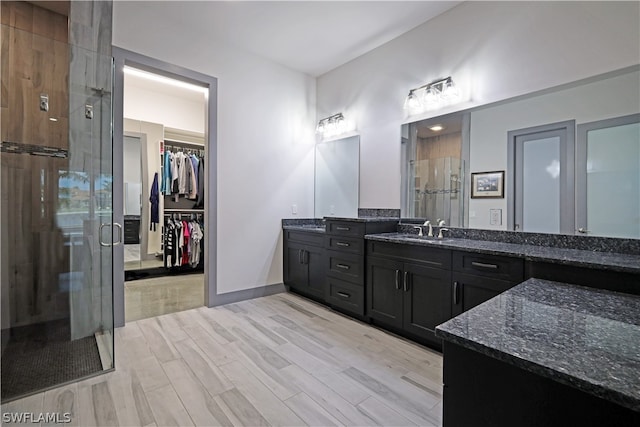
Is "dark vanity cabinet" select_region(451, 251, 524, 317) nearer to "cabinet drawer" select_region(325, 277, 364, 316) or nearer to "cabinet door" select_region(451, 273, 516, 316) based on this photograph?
"cabinet door" select_region(451, 273, 516, 316)

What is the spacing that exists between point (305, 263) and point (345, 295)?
0.74 meters

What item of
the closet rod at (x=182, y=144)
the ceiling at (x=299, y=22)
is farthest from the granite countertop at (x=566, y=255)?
the closet rod at (x=182, y=144)

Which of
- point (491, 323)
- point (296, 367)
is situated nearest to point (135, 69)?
point (296, 367)

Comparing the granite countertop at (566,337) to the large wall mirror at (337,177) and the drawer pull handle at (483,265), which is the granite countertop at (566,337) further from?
the large wall mirror at (337,177)

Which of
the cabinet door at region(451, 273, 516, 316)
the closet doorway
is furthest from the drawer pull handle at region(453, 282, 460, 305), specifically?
the closet doorway

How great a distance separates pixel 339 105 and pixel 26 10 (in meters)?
3.28

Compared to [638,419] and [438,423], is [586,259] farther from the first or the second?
[638,419]

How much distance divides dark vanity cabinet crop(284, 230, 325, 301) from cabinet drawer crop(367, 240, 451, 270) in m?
0.77

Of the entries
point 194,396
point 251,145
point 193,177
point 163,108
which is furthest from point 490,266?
point 163,108

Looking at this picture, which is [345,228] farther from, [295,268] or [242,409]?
[242,409]

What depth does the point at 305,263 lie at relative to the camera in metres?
3.66

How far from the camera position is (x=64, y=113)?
105 inches

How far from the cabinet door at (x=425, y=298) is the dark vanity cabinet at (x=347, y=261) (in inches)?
20.2

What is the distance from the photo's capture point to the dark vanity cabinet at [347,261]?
2.96 meters
